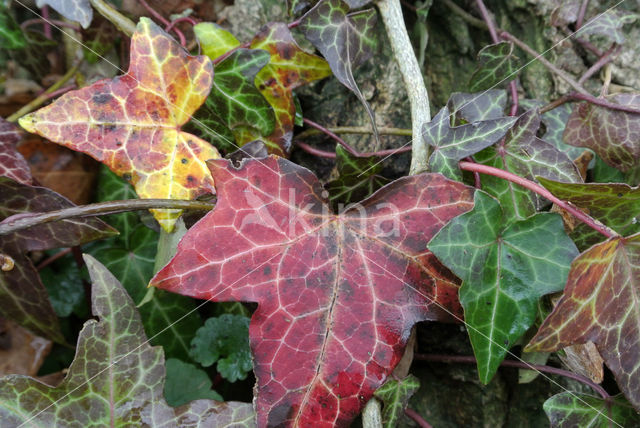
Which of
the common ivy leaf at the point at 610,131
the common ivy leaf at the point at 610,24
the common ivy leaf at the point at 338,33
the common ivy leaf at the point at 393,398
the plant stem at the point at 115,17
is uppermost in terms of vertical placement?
the plant stem at the point at 115,17

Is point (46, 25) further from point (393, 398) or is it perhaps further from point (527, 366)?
point (527, 366)

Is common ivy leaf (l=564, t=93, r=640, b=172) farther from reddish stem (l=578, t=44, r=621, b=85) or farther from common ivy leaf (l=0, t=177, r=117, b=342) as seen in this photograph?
common ivy leaf (l=0, t=177, r=117, b=342)

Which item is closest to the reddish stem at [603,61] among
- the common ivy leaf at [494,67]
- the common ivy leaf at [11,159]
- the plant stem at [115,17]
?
the common ivy leaf at [494,67]

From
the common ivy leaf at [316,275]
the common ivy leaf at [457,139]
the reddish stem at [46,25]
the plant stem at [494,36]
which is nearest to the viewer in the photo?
the common ivy leaf at [316,275]

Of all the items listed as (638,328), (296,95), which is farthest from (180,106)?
(638,328)

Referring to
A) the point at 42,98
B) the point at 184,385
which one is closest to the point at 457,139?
the point at 184,385

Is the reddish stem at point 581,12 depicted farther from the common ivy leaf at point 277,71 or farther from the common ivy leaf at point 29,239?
the common ivy leaf at point 29,239

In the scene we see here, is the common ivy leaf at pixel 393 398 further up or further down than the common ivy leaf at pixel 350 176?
further down
